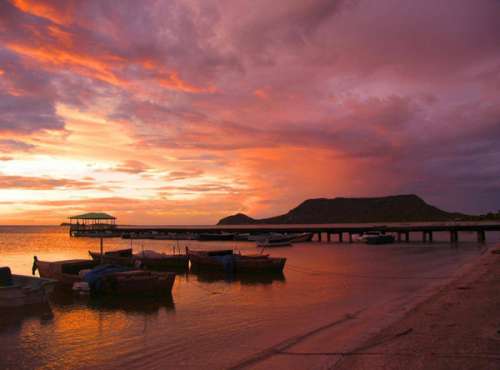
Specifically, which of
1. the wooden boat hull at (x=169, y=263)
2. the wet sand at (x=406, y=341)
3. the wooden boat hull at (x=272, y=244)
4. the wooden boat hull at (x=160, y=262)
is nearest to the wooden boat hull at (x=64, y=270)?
the wooden boat hull at (x=160, y=262)

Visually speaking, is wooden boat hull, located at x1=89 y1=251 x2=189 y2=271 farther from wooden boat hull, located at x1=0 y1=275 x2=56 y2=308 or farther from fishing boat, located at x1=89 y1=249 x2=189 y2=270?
wooden boat hull, located at x1=0 y1=275 x2=56 y2=308

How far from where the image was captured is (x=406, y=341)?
41.8ft

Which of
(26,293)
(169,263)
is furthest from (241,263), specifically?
(26,293)

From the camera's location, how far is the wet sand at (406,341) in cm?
1086

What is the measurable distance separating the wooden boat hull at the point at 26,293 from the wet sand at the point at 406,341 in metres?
14.0

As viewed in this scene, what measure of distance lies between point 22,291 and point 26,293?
228 mm

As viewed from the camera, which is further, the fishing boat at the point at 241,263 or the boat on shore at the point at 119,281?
the fishing boat at the point at 241,263

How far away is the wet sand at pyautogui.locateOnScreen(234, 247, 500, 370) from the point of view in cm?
1086

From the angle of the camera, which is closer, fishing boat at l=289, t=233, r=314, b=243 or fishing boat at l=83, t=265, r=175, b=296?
fishing boat at l=83, t=265, r=175, b=296

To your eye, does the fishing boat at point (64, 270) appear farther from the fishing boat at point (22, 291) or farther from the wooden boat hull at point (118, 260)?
the wooden boat hull at point (118, 260)

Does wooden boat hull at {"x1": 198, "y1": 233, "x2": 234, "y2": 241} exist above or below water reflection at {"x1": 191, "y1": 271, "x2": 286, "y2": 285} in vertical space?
above

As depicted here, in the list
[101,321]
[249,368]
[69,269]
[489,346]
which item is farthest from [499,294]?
[69,269]

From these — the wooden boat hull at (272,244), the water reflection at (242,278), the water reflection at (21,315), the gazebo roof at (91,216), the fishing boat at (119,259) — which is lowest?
the water reflection at (242,278)

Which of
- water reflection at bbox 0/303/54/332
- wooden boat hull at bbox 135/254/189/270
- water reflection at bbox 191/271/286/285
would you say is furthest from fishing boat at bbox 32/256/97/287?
wooden boat hull at bbox 135/254/189/270
